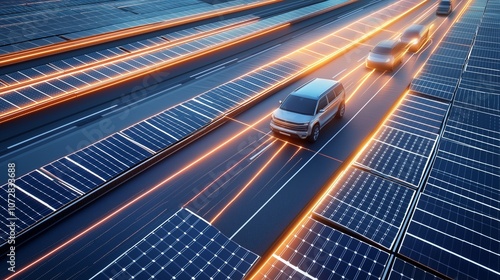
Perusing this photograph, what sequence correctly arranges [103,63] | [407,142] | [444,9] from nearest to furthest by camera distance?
1. [407,142]
2. [103,63]
3. [444,9]

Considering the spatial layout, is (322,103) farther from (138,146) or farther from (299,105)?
(138,146)

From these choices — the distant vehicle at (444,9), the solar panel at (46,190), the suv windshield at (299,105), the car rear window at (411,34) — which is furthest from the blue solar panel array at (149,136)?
the distant vehicle at (444,9)

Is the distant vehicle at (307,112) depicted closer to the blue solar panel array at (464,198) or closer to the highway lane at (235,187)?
the highway lane at (235,187)

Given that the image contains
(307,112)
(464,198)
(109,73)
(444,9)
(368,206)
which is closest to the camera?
(368,206)


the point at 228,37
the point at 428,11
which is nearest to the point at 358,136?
the point at 228,37

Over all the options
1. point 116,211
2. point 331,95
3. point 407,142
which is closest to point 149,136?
point 116,211

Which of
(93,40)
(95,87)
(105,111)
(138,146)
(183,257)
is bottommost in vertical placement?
(183,257)

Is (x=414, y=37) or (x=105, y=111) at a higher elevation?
(x=414, y=37)

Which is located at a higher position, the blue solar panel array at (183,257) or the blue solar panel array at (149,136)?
the blue solar panel array at (149,136)
